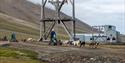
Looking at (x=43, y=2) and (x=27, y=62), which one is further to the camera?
(x=43, y=2)

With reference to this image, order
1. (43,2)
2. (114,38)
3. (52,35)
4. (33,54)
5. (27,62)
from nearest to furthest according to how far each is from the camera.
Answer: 1. (27,62)
2. (33,54)
3. (52,35)
4. (43,2)
5. (114,38)

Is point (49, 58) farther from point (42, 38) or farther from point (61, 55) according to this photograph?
point (42, 38)

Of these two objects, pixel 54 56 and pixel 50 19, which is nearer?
pixel 54 56

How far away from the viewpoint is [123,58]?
40.4 m

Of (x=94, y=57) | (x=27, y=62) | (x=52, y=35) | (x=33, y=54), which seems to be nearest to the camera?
(x=27, y=62)

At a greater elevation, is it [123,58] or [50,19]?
[50,19]

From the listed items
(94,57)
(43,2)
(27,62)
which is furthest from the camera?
(43,2)

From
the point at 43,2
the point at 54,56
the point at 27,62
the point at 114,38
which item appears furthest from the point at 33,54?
the point at 114,38

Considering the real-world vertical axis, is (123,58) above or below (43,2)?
below

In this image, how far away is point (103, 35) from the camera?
526 feet

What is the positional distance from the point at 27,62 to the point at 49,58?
4.93 metres

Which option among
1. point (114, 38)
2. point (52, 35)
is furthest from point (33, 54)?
point (114, 38)

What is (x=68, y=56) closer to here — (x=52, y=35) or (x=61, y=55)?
(x=61, y=55)

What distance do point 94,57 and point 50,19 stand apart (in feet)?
184
